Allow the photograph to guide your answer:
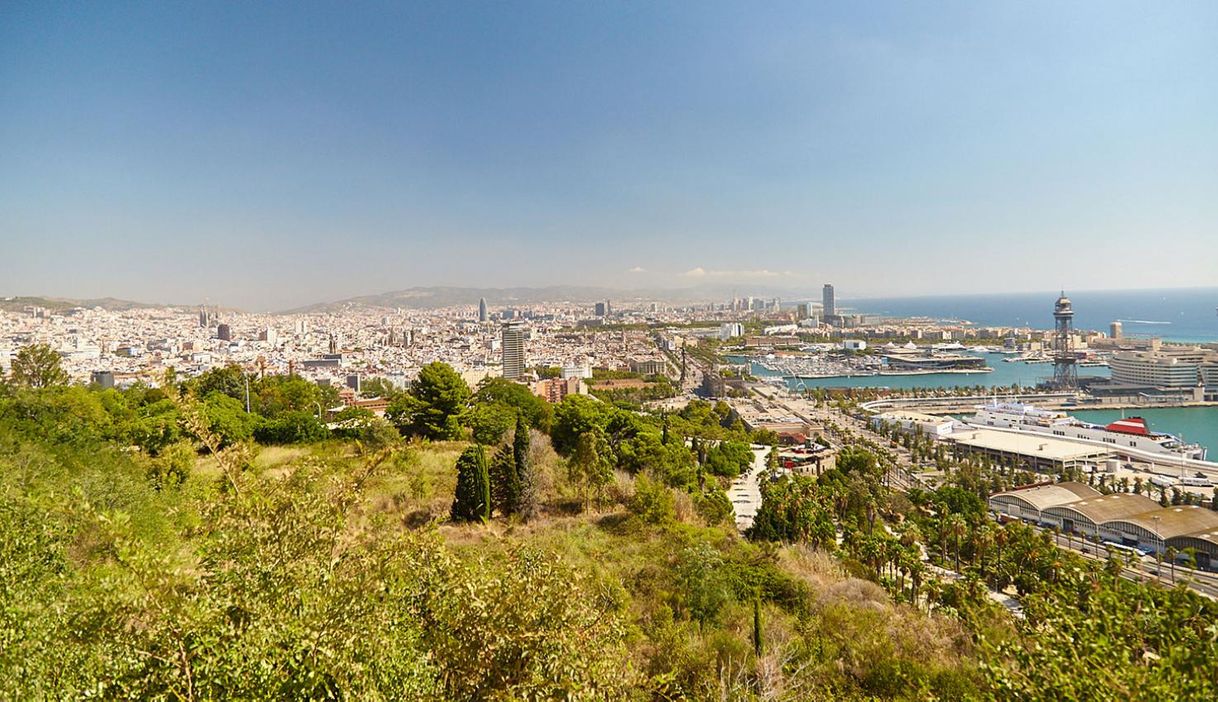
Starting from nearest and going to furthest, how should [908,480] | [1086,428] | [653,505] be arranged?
[653,505], [908,480], [1086,428]

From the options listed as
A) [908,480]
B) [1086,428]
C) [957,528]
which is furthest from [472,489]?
[1086,428]

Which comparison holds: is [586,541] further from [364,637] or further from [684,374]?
[684,374]

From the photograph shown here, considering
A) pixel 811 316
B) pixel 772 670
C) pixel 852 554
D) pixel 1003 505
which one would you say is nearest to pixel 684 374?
pixel 1003 505

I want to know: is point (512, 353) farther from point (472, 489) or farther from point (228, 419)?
point (472, 489)

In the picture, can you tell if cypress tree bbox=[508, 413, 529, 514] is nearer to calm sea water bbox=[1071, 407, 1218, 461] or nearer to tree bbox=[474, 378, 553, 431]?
tree bbox=[474, 378, 553, 431]

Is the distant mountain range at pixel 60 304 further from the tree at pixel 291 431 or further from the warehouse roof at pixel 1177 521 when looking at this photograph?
the warehouse roof at pixel 1177 521

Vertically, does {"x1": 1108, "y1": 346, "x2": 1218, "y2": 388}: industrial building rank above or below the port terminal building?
above

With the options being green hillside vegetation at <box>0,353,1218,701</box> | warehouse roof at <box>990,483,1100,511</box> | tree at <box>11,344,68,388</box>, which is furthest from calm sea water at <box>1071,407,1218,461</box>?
tree at <box>11,344,68,388</box>
